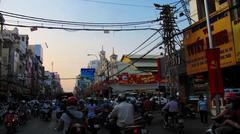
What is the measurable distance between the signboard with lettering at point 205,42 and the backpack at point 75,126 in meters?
15.9

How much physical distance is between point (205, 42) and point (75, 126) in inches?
742

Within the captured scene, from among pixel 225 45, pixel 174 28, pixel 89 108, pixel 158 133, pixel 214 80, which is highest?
pixel 174 28

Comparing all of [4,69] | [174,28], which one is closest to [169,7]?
[174,28]

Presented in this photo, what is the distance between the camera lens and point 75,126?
8031 millimetres

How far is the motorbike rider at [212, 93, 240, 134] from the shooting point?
755cm

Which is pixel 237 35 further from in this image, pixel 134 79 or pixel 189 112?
pixel 134 79

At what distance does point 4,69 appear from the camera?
62688 mm

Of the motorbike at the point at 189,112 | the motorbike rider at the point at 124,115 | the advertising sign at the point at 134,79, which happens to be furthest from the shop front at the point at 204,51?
the advertising sign at the point at 134,79

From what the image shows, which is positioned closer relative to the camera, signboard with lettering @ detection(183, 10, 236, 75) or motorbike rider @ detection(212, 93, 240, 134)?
motorbike rider @ detection(212, 93, 240, 134)

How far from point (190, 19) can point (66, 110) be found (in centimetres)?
2223

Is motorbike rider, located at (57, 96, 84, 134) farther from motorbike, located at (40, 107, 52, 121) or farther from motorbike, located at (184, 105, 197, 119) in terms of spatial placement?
motorbike, located at (40, 107, 52, 121)

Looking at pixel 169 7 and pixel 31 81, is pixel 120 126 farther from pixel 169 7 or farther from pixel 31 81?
pixel 31 81

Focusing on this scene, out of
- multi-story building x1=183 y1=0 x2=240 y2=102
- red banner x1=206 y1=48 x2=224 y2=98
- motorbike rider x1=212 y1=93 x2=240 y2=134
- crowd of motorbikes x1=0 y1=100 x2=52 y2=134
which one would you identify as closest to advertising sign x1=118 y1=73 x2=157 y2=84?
crowd of motorbikes x1=0 y1=100 x2=52 y2=134

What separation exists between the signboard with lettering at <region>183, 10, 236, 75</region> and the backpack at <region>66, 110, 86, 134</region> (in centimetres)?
1587
